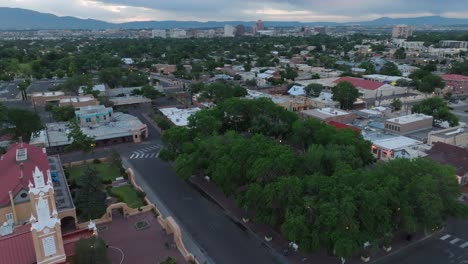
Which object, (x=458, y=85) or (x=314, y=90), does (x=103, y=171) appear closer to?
(x=314, y=90)

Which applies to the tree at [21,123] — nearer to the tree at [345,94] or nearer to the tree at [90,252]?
the tree at [90,252]

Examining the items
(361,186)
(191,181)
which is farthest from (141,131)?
(361,186)

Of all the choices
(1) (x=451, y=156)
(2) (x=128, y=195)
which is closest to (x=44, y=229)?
(2) (x=128, y=195)

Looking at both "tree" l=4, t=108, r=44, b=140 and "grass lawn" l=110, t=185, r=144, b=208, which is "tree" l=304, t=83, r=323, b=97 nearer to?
"grass lawn" l=110, t=185, r=144, b=208

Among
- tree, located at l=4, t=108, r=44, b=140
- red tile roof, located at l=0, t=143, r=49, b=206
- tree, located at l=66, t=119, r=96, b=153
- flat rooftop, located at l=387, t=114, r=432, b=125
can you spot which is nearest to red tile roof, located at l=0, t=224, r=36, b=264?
red tile roof, located at l=0, t=143, r=49, b=206

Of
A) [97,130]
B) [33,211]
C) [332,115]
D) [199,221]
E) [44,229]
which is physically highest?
[33,211]

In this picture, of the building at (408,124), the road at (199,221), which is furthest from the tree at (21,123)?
the building at (408,124)

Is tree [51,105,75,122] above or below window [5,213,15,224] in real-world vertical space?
above
